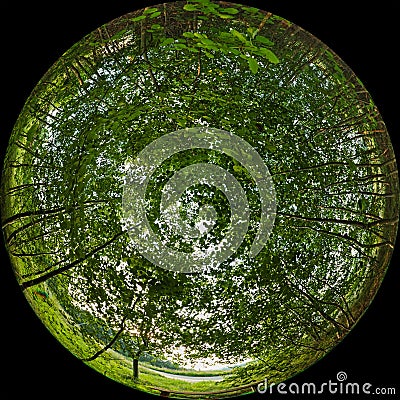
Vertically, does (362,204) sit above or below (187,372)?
above

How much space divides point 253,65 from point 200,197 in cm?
60

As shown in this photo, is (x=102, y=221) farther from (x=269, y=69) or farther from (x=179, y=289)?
(x=269, y=69)

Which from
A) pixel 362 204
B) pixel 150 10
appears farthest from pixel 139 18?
pixel 362 204

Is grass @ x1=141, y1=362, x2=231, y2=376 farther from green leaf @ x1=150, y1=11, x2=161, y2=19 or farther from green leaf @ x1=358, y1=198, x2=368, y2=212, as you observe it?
green leaf @ x1=150, y1=11, x2=161, y2=19

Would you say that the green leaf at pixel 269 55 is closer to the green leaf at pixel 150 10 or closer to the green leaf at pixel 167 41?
the green leaf at pixel 167 41

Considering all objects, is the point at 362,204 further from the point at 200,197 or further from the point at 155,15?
the point at 155,15

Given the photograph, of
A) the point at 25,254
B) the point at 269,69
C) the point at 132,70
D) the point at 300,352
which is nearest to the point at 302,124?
the point at 269,69

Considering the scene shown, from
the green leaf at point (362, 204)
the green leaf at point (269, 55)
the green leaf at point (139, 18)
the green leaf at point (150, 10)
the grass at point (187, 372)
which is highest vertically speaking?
the green leaf at point (150, 10)

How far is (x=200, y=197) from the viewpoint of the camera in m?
3.23

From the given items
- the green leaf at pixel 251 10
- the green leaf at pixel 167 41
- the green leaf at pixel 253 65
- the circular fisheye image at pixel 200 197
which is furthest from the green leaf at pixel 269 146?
the green leaf at pixel 251 10

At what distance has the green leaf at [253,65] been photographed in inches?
133

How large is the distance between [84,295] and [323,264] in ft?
3.30

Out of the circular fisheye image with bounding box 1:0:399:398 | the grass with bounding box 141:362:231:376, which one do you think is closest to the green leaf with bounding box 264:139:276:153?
the circular fisheye image with bounding box 1:0:399:398

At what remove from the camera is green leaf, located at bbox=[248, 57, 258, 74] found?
3367mm
